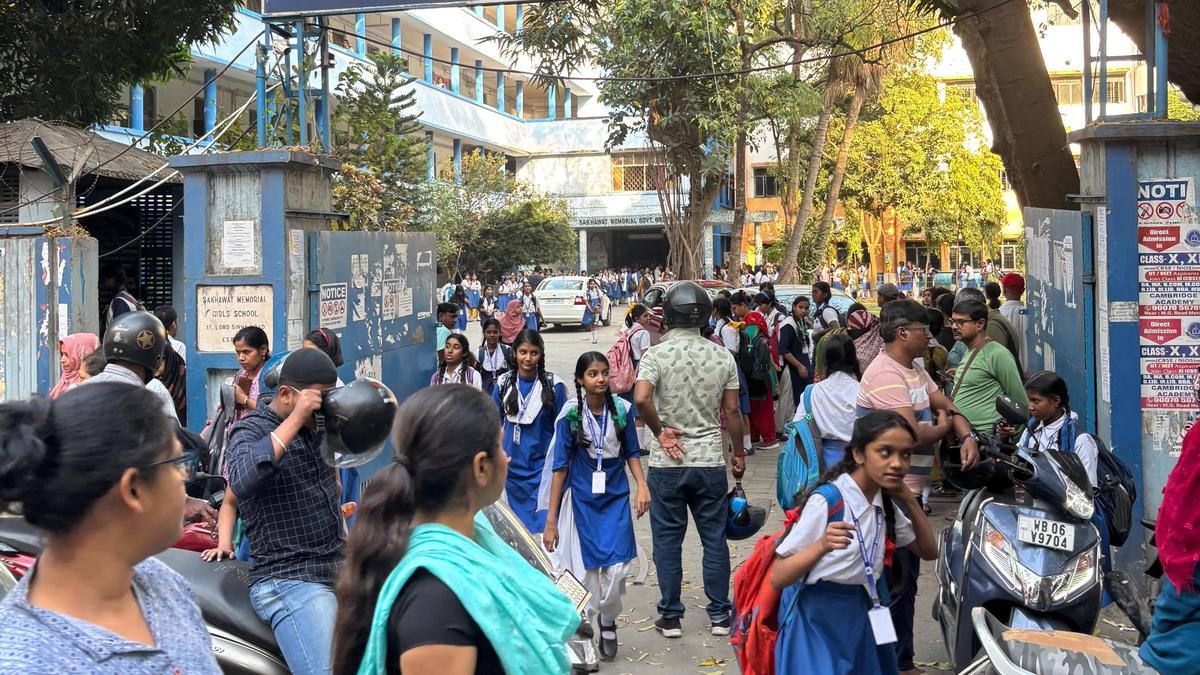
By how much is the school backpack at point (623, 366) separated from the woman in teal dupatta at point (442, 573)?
7480 mm

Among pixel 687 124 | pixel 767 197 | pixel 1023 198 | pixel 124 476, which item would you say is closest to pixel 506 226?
pixel 767 197

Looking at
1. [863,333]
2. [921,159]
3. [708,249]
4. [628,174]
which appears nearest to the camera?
[863,333]

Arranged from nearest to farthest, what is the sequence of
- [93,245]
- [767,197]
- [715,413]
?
[715,413] < [93,245] < [767,197]

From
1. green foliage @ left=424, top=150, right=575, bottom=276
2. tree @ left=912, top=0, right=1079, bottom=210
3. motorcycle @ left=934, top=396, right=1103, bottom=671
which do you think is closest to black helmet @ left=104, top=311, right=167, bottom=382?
motorcycle @ left=934, top=396, right=1103, bottom=671

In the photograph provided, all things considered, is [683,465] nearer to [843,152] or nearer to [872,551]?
[872,551]

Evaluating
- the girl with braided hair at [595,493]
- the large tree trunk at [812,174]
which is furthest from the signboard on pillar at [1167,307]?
the large tree trunk at [812,174]

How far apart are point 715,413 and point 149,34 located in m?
10.4

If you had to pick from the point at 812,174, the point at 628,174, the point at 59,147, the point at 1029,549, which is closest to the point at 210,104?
the point at 812,174

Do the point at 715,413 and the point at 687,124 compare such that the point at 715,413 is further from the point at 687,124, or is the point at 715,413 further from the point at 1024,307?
the point at 687,124

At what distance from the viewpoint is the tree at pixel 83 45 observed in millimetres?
12852

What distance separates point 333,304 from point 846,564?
5.31 metres

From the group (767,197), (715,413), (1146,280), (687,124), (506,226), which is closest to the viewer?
(715,413)

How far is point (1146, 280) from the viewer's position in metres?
6.58

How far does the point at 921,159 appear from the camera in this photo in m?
38.3
